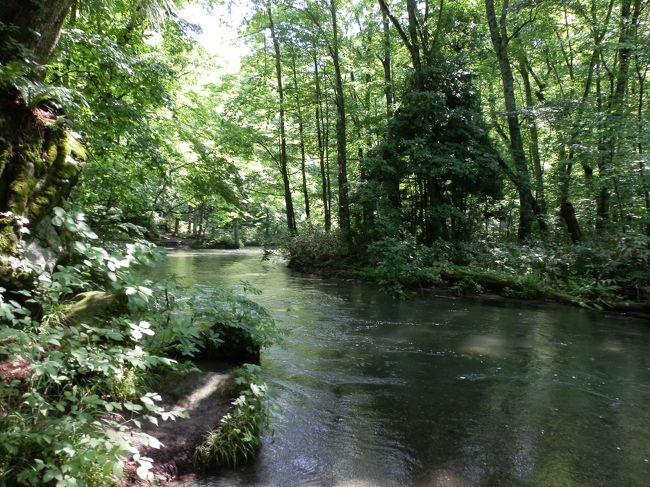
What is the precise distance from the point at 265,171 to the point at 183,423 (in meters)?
22.5

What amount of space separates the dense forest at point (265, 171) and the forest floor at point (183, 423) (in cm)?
A: 32

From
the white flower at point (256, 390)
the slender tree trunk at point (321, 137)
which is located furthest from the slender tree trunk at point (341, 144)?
the white flower at point (256, 390)

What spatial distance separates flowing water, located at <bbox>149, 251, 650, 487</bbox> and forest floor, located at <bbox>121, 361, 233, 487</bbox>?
11.9 inches

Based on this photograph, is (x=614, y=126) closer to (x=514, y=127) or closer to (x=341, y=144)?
(x=514, y=127)

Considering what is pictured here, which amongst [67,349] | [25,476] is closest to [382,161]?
[67,349]

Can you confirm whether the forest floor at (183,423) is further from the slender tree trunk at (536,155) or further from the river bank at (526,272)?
the slender tree trunk at (536,155)

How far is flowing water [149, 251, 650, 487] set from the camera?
3629 mm

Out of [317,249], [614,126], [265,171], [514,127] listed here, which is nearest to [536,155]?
[514,127]

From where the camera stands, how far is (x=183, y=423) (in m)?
3.64

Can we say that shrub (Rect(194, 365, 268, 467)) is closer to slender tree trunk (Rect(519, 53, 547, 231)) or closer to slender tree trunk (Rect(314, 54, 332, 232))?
slender tree trunk (Rect(519, 53, 547, 231))

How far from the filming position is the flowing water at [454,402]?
363cm

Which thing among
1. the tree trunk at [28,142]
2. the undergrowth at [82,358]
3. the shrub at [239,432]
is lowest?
the shrub at [239,432]

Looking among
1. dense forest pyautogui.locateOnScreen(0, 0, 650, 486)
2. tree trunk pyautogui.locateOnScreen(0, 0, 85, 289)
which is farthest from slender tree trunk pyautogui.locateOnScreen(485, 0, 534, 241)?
tree trunk pyautogui.locateOnScreen(0, 0, 85, 289)

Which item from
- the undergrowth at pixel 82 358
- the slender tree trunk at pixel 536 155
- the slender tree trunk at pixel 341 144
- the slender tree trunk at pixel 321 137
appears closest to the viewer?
the undergrowth at pixel 82 358
